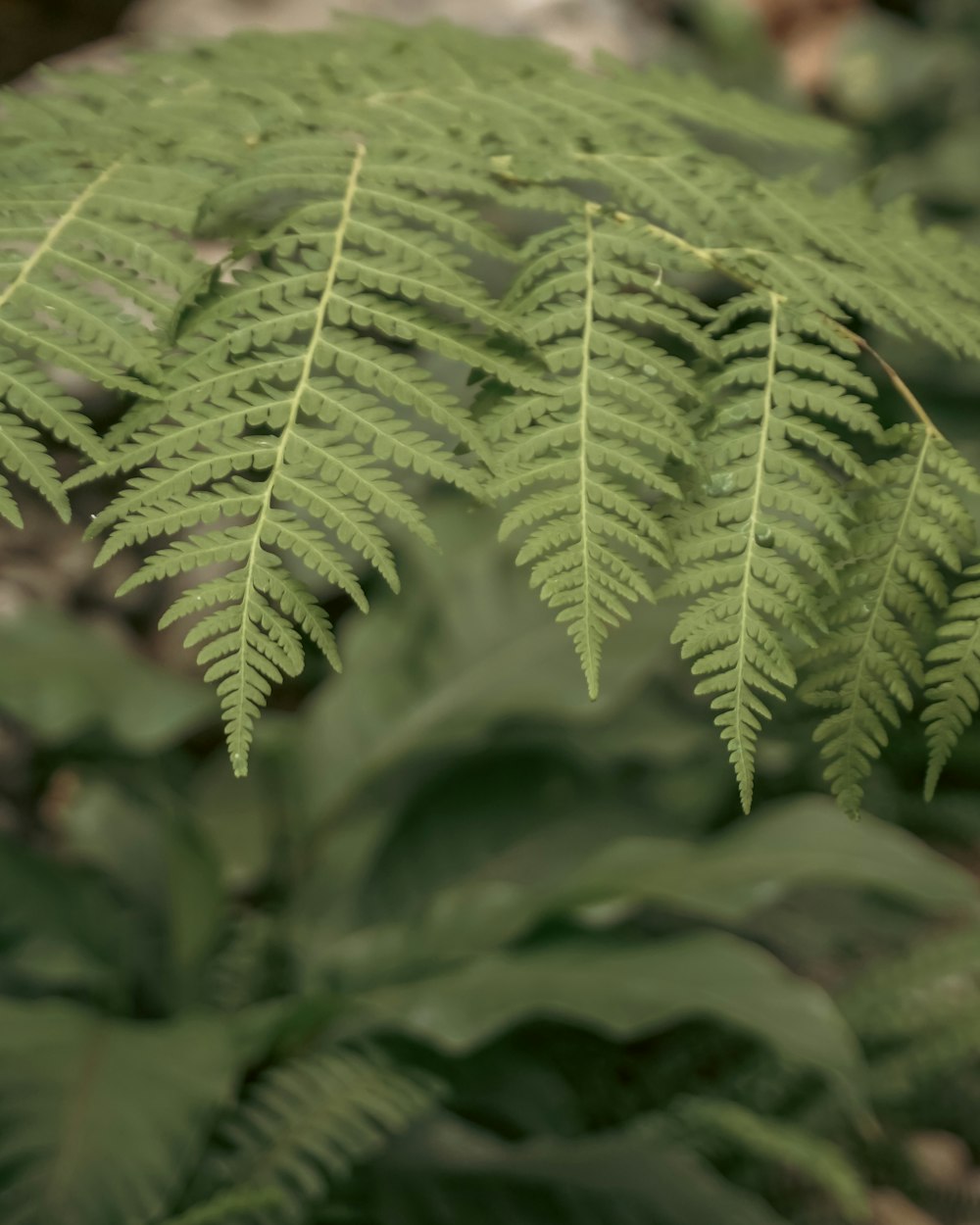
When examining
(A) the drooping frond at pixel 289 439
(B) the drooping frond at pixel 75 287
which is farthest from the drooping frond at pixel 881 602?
(B) the drooping frond at pixel 75 287

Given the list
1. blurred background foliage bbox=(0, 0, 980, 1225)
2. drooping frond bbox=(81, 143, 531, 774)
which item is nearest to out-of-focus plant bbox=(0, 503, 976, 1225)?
blurred background foliage bbox=(0, 0, 980, 1225)

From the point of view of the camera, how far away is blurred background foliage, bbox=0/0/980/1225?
116cm

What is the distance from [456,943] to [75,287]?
101 centimetres

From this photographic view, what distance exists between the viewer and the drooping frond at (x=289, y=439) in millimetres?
488

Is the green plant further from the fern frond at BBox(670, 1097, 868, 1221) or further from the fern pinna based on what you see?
the fern pinna

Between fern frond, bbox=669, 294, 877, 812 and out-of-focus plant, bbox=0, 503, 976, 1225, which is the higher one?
fern frond, bbox=669, 294, 877, 812

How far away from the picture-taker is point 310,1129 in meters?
1.12

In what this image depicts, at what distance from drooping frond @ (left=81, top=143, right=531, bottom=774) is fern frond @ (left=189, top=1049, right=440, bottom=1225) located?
74 centimetres

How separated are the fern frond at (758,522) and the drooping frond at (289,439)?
0.38ft

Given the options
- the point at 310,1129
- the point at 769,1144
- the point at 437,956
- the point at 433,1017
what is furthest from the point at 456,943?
the point at 769,1144

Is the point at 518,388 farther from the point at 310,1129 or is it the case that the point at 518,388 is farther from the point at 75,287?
the point at 310,1129

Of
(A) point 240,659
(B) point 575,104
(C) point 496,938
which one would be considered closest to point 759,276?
(B) point 575,104

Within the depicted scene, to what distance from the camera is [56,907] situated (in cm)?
150

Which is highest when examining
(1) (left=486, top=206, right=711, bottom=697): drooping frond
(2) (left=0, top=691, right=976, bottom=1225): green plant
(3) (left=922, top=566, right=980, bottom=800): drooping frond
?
→ (1) (left=486, top=206, right=711, bottom=697): drooping frond
